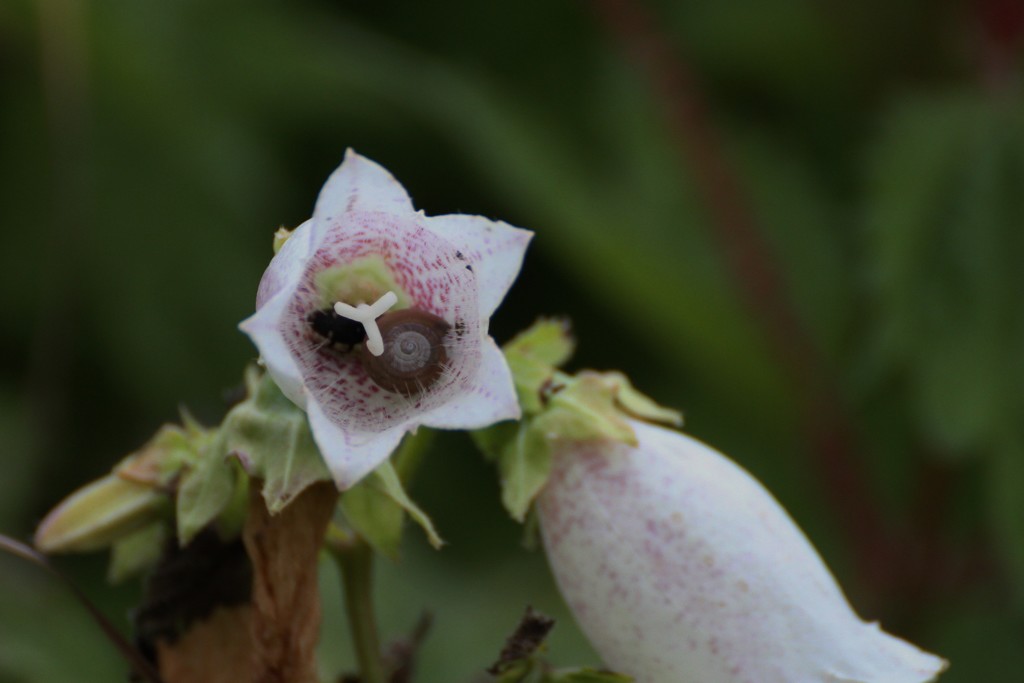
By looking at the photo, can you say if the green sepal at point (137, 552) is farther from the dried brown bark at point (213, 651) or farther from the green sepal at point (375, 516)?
the green sepal at point (375, 516)

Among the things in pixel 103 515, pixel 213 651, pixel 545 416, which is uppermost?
pixel 545 416

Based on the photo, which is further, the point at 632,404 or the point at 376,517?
the point at 632,404

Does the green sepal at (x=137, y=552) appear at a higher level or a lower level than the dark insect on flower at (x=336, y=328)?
lower

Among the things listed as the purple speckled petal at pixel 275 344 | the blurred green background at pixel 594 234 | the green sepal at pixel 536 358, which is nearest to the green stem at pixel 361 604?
the green sepal at pixel 536 358

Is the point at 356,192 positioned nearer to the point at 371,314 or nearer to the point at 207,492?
the point at 371,314

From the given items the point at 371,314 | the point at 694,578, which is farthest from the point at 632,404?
the point at 371,314

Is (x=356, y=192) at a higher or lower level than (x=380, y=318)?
higher

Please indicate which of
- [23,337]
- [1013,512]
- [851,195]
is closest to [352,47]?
[23,337]

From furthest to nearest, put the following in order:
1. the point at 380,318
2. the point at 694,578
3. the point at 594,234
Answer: the point at 594,234, the point at 380,318, the point at 694,578
